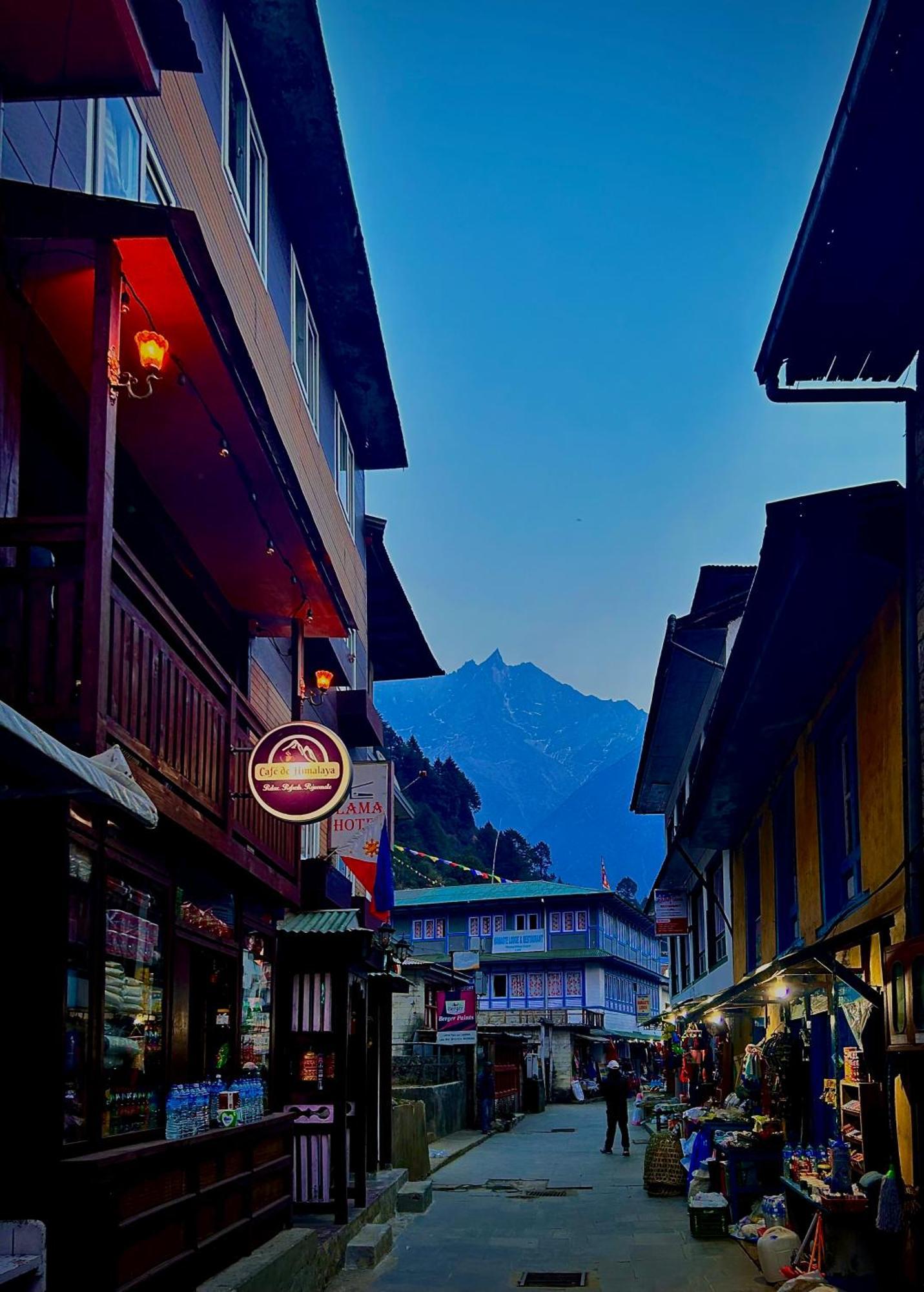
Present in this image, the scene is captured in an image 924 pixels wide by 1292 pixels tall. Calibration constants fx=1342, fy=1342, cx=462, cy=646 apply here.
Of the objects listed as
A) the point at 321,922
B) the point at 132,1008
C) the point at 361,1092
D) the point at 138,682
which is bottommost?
the point at 361,1092

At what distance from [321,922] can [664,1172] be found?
823 centimetres

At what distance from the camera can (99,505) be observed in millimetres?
7027

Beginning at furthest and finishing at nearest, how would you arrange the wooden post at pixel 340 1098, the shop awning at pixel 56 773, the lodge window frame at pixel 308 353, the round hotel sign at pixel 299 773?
the lodge window frame at pixel 308 353
the wooden post at pixel 340 1098
the round hotel sign at pixel 299 773
the shop awning at pixel 56 773

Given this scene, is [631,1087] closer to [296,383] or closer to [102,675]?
[296,383]

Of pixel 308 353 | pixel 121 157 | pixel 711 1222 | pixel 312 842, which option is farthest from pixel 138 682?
pixel 312 842

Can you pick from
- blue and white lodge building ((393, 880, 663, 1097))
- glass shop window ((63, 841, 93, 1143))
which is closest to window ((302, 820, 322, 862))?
glass shop window ((63, 841, 93, 1143))

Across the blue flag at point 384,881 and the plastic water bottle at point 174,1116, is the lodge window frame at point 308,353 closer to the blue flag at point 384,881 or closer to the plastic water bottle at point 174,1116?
the blue flag at point 384,881

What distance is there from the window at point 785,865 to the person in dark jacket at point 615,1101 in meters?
11.0

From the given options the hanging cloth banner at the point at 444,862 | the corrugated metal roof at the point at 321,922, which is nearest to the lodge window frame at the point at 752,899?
the corrugated metal roof at the point at 321,922

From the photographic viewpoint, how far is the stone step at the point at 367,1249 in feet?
45.5

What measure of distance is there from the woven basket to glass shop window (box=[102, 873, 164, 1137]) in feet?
42.2

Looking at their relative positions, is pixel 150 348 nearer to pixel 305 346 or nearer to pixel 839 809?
pixel 839 809

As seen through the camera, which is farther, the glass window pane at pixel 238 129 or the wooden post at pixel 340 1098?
the wooden post at pixel 340 1098

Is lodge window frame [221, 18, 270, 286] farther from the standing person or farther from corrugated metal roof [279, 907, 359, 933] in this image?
the standing person
